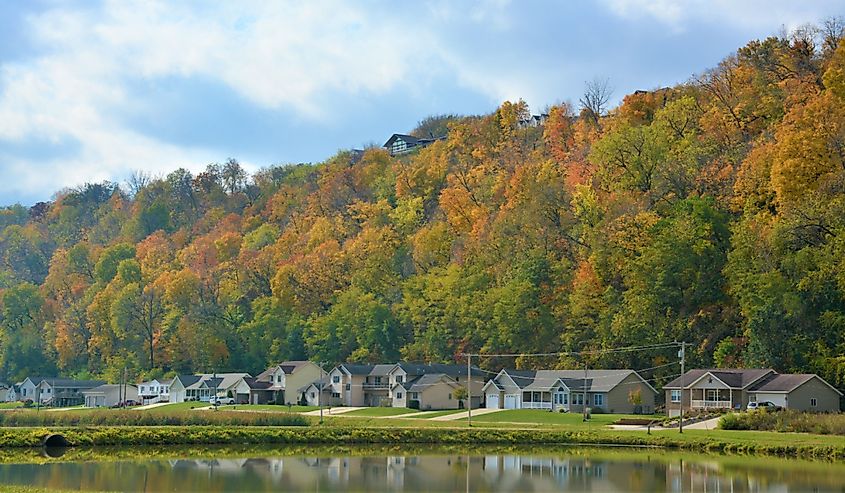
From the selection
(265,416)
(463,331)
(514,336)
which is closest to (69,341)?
(463,331)

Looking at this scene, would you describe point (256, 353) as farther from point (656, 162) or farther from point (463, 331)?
point (656, 162)

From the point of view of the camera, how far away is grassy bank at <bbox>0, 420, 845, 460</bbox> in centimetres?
5266

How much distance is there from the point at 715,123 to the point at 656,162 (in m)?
6.15

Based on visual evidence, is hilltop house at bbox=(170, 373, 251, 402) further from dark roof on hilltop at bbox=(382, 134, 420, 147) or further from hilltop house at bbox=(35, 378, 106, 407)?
dark roof on hilltop at bbox=(382, 134, 420, 147)

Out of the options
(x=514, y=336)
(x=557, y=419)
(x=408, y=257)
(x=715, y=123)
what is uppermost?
(x=715, y=123)

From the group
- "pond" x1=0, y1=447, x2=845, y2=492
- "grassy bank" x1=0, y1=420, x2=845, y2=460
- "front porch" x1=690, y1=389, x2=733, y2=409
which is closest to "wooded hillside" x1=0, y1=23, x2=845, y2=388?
"front porch" x1=690, y1=389, x2=733, y2=409

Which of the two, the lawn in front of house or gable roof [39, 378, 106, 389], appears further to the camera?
gable roof [39, 378, 106, 389]

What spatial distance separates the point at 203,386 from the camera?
112 metres

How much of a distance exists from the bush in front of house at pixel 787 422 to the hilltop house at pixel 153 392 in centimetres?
6955

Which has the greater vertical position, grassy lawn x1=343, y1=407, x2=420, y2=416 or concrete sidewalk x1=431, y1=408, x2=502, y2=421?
concrete sidewalk x1=431, y1=408, x2=502, y2=421

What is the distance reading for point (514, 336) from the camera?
92375 mm

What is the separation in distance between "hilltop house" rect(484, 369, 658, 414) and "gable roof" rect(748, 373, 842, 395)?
35.9ft

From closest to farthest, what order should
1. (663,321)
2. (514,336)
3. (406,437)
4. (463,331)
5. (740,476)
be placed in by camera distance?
(740,476)
(406,437)
(663,321)
(514,336)
(463,331)

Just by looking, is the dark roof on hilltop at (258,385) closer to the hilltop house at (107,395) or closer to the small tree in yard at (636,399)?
the hilltop house at (107,395)
